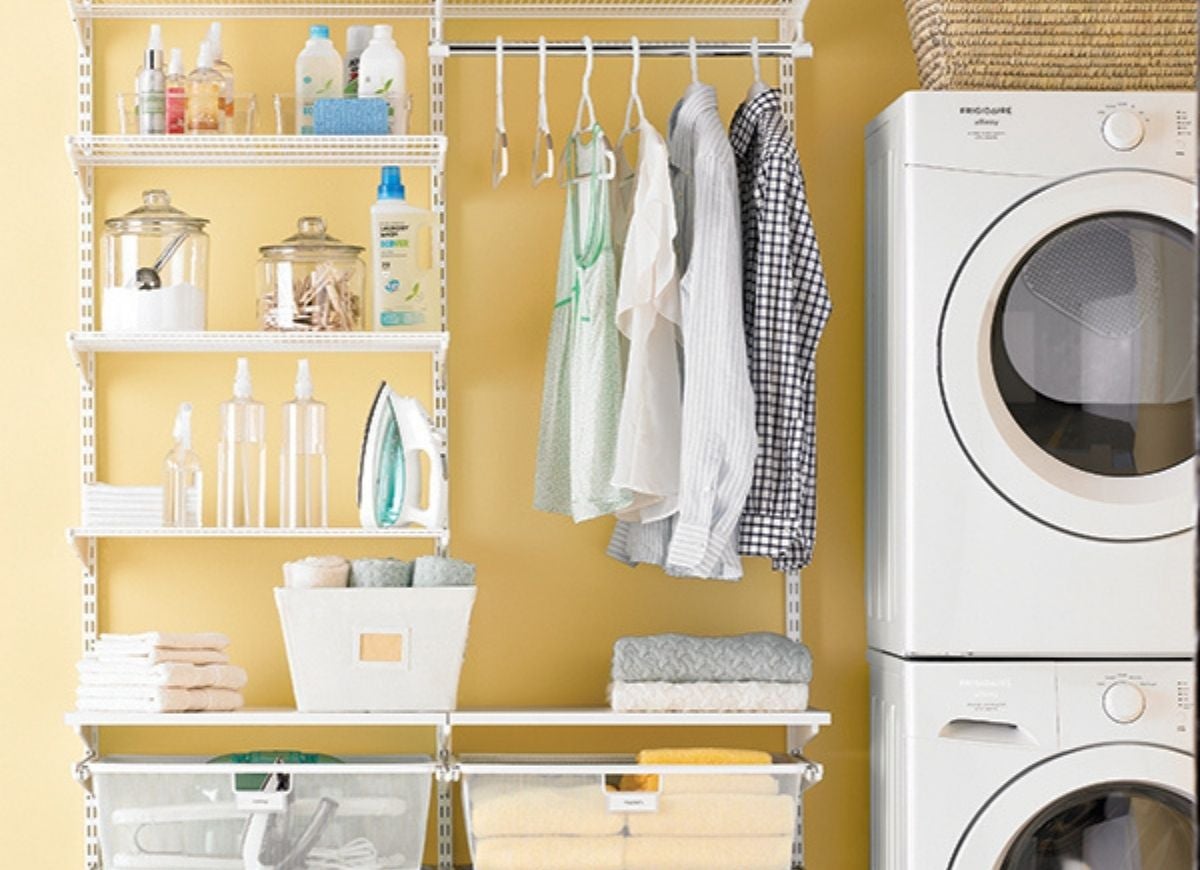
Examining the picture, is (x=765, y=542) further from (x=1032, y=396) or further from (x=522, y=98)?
(x=522, y=98)

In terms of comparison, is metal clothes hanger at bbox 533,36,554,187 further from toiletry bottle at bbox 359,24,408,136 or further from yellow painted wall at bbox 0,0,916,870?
toiletry bottle at bbox 359,24,408,136

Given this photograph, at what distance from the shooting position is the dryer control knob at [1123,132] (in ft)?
9.82

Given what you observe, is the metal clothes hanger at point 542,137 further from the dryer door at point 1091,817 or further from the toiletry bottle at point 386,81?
the dryer door at point 1091,817

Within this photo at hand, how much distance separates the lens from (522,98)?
3395 mm

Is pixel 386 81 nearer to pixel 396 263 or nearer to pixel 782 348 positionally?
pixel 396 263

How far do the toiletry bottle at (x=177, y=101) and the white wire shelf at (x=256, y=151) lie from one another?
33mm

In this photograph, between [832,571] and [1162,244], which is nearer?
[1162,244]

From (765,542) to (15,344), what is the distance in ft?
4.44

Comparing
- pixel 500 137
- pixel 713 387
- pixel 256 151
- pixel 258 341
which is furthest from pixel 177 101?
pixel 713 387

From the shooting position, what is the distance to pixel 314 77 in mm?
3215

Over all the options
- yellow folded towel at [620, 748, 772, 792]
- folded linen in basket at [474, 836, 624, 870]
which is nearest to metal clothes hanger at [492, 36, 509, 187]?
yellow folded towel at [620, 748, 772, 792]

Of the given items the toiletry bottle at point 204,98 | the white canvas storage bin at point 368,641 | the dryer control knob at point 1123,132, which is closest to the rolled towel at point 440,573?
the white canvas storage bin at point 368,641

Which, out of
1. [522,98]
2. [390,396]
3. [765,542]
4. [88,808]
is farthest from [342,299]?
[88,808]

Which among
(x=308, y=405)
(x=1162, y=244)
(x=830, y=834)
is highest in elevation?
(x=1162, y=244)
